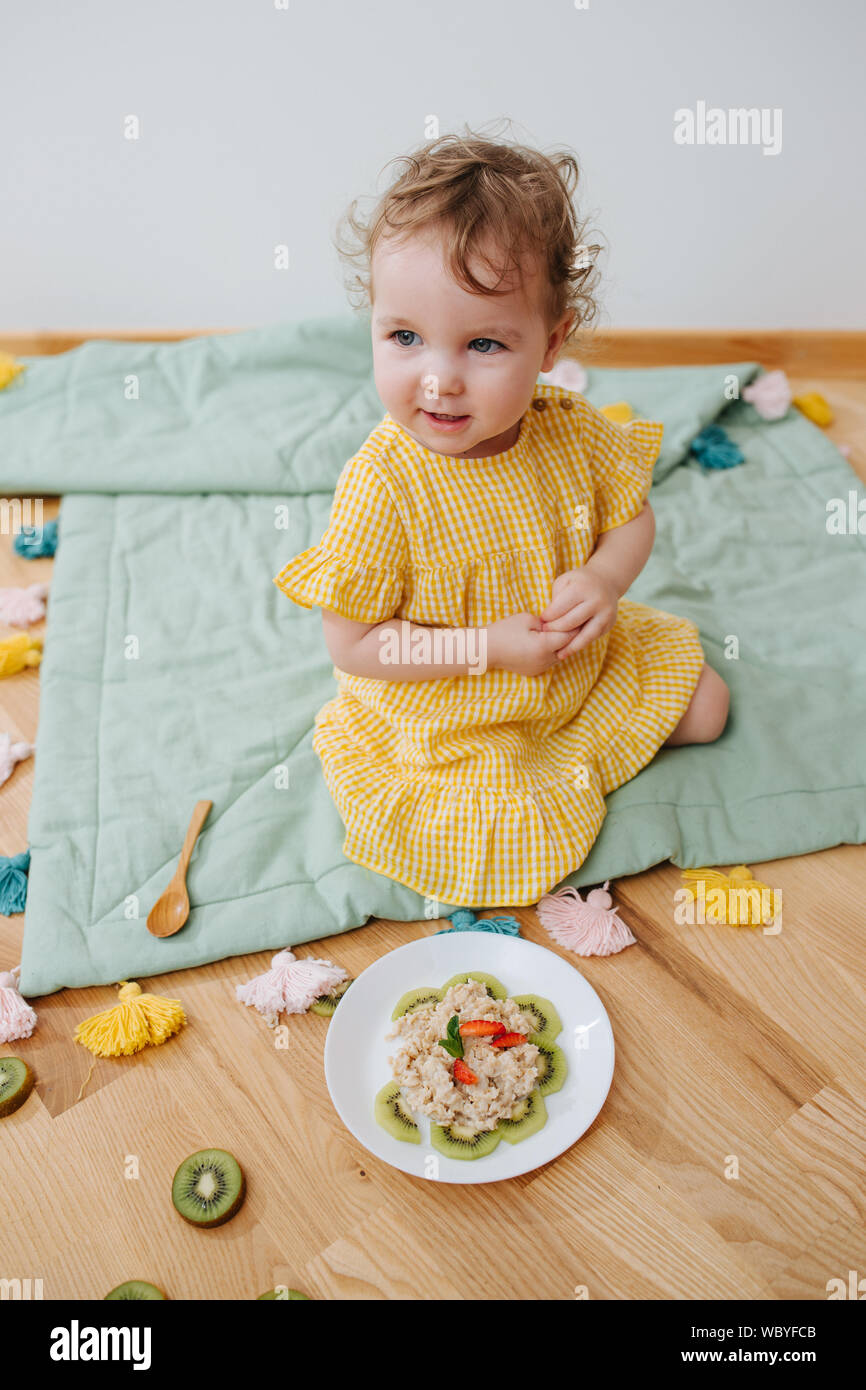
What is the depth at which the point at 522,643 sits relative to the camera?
3.42 ft

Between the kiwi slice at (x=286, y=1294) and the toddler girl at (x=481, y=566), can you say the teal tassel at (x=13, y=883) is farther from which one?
the kiwi slice at (x=286, y=1294)

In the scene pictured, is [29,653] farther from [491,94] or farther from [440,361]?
[491,94]

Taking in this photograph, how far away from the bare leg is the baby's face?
1.34ft

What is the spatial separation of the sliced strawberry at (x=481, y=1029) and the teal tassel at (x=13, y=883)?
0.48 meters

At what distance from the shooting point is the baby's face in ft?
2.86

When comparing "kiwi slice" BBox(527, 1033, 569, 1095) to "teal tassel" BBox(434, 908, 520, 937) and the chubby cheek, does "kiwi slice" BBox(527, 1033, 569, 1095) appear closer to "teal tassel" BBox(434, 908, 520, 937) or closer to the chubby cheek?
"teal tassel" BBox(434, 908, 520, 937)

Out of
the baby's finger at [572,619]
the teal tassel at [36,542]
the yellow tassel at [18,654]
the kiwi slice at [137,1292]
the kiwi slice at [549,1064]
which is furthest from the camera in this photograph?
the teal tassel at [36,542]

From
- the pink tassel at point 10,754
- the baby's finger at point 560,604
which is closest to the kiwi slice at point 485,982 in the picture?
the baby's finger at point 560,604

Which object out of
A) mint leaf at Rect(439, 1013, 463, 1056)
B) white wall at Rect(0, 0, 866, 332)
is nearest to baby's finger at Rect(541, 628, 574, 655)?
mint leaf at Rect(439, 1013, 463, 1056)

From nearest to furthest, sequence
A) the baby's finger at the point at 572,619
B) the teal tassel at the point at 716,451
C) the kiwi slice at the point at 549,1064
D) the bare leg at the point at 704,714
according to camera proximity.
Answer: the kiwi slice at the point at 549,1064
the baby's finger at the point at 572,619
the bare leg at the point at 704,714
the teal tassel at the point at 716,451

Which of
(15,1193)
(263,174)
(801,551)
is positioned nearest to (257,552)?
(263,174)

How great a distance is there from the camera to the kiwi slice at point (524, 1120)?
92 cm

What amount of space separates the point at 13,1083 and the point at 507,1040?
1.41 feet

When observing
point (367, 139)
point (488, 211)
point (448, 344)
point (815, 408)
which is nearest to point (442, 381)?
point (448, 344)
